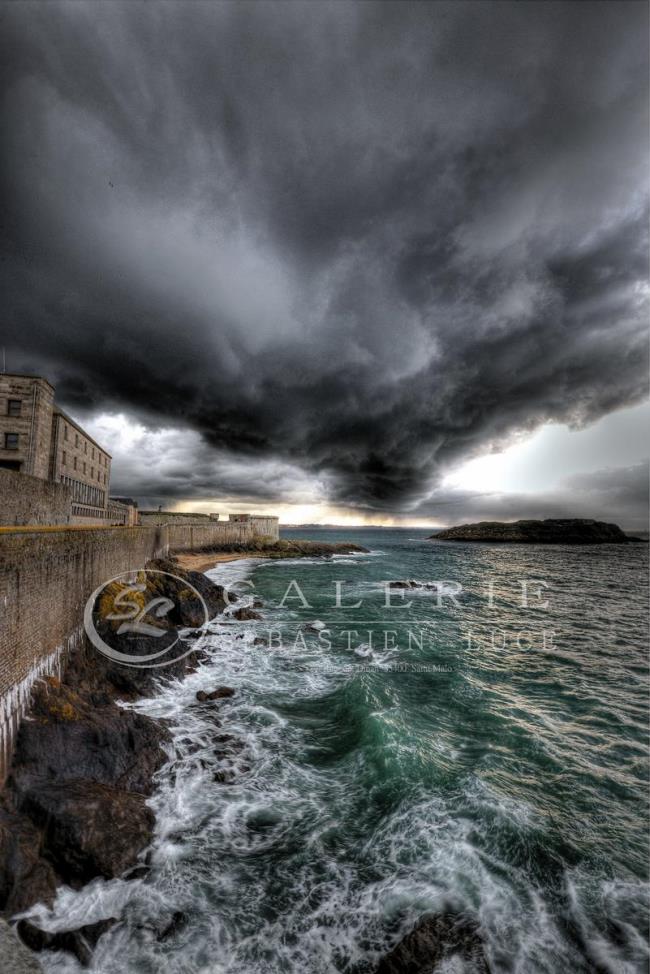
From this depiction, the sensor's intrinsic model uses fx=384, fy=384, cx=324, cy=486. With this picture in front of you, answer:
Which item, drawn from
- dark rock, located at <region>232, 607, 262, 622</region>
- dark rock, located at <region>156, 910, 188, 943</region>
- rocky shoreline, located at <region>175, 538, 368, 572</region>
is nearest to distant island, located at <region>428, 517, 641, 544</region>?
rocky shoreline, located at <region>175, 538, 368, 572</region>

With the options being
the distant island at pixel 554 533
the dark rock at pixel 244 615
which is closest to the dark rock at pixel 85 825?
the dark rock at pixel 244 615

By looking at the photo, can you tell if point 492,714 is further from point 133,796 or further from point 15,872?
point 15,872

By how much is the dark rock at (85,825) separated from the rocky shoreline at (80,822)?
0.5 inches

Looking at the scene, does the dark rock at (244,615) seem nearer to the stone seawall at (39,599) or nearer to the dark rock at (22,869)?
A: the stone seawall at (39,599)

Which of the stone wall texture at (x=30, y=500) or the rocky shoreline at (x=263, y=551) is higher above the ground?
the stone wall texture at (x=30, y=500)

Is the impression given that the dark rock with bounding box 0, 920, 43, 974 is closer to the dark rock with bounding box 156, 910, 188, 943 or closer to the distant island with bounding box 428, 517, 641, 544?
the dark rock with bounding box 156, 910, 188, 943

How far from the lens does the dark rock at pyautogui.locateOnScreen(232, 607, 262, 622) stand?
2207 centimetres

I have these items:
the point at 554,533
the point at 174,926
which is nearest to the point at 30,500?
the point at 174,926

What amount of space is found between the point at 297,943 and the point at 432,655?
42.6 feet

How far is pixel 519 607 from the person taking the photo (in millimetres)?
29062

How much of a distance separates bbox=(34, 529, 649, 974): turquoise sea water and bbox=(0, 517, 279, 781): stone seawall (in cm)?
336

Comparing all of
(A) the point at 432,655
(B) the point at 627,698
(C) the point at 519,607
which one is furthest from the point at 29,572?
(C) the point at 519,607

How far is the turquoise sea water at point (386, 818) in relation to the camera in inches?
211

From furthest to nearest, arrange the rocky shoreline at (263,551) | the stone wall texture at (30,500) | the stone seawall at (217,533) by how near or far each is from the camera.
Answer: the rocky shoreline at (263,551), the stone seawall at (217,533), the stone wall texture at (30,500)
